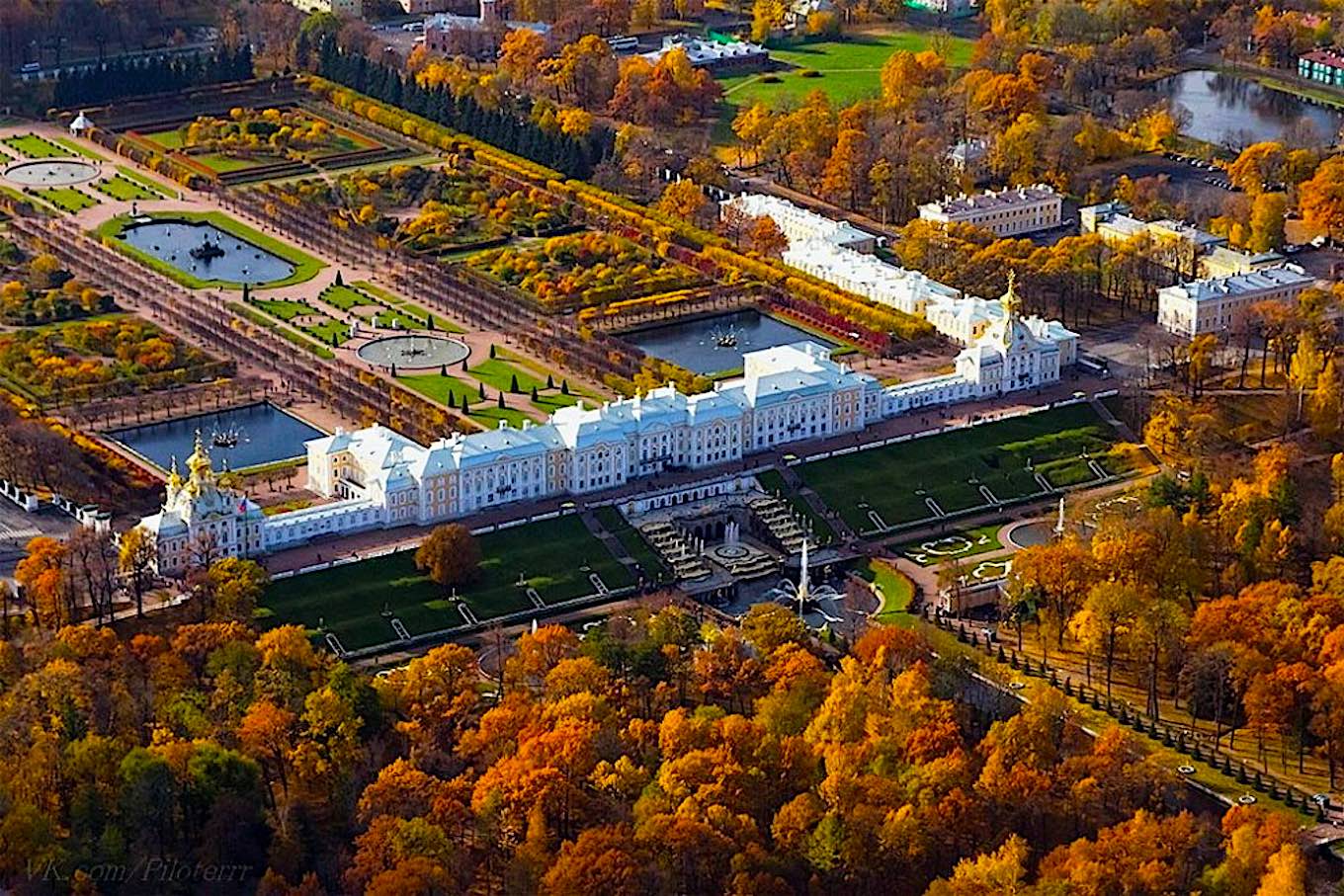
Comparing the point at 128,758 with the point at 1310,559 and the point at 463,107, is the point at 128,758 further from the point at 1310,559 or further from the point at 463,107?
the point at 463,107

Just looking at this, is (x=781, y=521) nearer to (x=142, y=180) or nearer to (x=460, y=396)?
(x=460, y=396)

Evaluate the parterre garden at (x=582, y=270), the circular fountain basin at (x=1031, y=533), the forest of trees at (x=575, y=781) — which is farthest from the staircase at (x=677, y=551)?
the parterre garden at (x=582, y=270)

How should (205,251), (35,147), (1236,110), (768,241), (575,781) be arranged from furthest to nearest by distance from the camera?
(1236,110) → (35,147) → (205,251) → (768,241) → (575,781)

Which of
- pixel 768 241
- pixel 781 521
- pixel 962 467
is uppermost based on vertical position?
pixel 768 241

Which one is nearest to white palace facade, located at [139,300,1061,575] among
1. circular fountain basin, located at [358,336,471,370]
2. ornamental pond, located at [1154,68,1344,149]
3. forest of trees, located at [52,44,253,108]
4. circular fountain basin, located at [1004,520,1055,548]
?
circular fountain basin, located at [1004,520,1055,548]

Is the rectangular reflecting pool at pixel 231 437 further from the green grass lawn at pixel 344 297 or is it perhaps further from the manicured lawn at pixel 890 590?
the manicured lawn at pixel 890 590

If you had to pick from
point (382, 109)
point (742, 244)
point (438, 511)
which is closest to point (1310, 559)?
point (438, 511)

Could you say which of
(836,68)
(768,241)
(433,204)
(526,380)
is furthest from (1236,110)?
(526,380)
